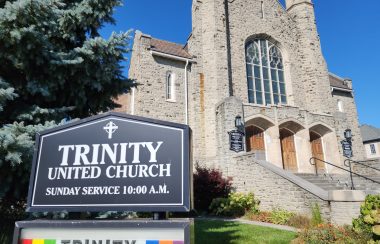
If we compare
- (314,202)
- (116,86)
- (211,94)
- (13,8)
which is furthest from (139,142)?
(211,94)

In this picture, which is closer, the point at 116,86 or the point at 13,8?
the point at 13,8

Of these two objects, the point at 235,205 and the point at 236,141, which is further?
the point at 236,141

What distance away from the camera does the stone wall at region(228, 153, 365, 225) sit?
8461mm

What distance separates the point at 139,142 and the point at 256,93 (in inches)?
678

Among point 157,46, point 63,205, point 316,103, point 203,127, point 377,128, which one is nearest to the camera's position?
point 63,205

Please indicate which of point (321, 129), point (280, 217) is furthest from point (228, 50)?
point (280, 217)

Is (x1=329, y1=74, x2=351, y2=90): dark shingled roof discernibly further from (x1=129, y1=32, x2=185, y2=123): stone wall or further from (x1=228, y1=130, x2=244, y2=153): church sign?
(x1=129, y1=32, x2=185, y2=123): stone wall

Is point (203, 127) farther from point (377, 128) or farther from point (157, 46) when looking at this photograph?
point (377, 128)

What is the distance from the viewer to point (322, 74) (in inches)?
800

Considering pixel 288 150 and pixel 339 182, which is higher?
pixel 288 150

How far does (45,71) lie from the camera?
5.31 meters

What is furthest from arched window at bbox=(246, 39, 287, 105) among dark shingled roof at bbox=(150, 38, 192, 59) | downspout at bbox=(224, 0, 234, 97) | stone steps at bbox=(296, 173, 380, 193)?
stone steps at bbox=(296, 173, 380, 193)

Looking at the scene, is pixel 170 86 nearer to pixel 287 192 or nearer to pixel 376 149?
pixel 287 192

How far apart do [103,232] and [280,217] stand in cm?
860
